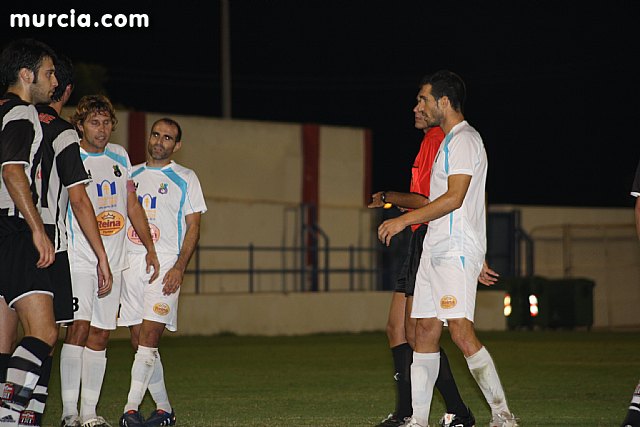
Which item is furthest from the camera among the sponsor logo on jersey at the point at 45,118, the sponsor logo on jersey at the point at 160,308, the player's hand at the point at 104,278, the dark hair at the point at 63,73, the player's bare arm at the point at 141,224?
the sponsor logo on jersey at the point at 160,308

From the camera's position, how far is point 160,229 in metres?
9.79

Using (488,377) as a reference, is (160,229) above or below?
above

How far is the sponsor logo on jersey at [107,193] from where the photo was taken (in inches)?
368

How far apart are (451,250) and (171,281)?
7.58 feet

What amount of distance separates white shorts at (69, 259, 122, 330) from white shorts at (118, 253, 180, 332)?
0.26 m

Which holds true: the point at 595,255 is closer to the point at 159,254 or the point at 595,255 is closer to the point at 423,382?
the point at 159,254

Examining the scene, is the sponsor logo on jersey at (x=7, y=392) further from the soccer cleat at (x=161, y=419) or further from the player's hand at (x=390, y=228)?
the player's hand at (x=390, y=228)

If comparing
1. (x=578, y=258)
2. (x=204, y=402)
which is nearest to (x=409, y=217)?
(x=204, y=402)

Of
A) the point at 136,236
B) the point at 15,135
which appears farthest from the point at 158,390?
the point at 15,135

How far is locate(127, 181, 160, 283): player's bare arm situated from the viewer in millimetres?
9438

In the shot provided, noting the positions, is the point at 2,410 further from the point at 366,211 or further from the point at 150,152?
the point at 366,211

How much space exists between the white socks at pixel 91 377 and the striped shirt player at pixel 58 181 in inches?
62.6

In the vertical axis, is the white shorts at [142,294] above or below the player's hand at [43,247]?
below

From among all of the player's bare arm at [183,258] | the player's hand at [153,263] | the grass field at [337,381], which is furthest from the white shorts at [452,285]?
the player's hand at [153,263]
